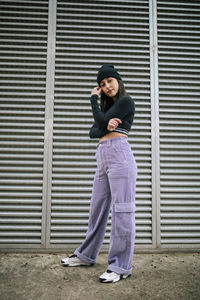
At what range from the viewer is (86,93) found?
10.5 feet

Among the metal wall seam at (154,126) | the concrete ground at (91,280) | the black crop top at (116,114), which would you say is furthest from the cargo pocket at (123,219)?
the metal wall seam at (154,126)

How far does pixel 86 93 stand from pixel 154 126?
1147 millimetres

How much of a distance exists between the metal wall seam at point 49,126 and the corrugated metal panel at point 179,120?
1.65 m

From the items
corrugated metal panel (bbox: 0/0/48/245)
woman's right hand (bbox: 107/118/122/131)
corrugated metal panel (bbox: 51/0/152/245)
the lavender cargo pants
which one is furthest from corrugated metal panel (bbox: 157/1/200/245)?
corrugated metal panel (bbox: 0/0/48/245)

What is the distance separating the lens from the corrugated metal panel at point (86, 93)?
9.95 ft

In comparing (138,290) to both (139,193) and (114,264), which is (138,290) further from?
(139,193)

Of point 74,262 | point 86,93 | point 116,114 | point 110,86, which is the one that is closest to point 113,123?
point 116,114

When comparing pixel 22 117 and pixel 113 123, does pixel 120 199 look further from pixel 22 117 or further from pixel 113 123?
pixel 22 117

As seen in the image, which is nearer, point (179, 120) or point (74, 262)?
point (74, 262)

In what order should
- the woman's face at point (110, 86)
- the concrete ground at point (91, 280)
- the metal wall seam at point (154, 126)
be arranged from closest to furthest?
the concrete ground at point (91, 280) → the woman's face at point (110, 86) → the metal wall seam at point (154, 126)

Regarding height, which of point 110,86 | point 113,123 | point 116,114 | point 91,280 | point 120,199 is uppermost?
point 110,86

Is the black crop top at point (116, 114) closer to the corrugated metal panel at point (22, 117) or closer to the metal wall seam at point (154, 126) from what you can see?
the metal wall seam at point (154, 126)

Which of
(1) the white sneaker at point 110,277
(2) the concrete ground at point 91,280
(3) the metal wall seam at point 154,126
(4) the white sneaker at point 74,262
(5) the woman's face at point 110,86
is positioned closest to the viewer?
(2) the concrete ground at point 91,280

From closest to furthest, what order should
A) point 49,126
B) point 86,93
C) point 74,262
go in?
1. point 74,262
2. point 49,126
3. point 86,93
